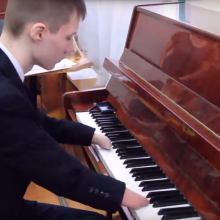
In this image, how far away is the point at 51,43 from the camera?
905 mm

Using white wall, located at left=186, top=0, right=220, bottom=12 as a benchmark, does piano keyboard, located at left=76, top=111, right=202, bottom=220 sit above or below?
below

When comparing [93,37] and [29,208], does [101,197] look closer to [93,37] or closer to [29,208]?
[29,208]

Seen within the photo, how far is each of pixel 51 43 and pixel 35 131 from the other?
260 mm

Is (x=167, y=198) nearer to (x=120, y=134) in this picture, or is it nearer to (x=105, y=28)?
(x=120, y=134)

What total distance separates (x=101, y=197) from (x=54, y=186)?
13 cm

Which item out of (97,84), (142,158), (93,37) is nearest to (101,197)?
(142,158)

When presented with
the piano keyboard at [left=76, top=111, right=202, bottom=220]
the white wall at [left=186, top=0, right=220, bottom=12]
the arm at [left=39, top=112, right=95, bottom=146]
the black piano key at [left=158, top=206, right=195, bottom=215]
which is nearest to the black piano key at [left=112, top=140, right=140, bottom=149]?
the piano keyboard at [left=76, top=111, right=202, bottom=220]

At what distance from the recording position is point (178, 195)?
34.6 inches

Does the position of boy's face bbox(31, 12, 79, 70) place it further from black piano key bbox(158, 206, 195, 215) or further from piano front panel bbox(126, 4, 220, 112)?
black piano key bbox(158, 206, 195, 215)

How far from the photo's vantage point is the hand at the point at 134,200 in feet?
2.75

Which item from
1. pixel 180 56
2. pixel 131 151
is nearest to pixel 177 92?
pixel 180 56

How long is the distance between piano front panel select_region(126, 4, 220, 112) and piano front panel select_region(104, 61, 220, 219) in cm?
12

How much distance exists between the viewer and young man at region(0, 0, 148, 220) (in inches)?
31.9

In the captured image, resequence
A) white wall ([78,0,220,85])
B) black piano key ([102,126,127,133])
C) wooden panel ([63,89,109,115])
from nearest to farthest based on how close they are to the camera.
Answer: black piano key ([102,126,127,133]), wooden panel ([63,89,109,115]), white wall ([78,0,220,85])
